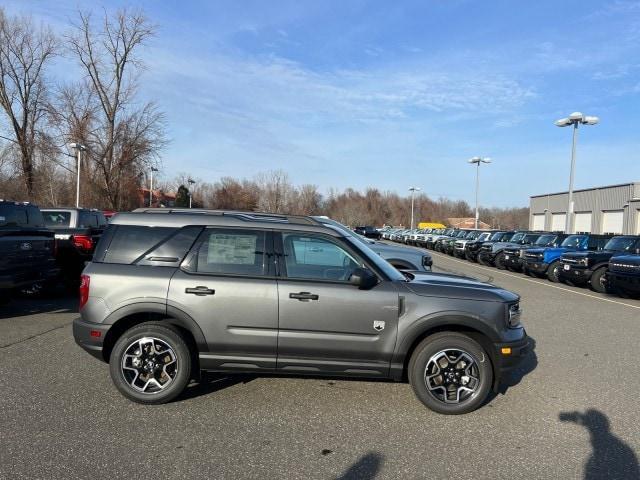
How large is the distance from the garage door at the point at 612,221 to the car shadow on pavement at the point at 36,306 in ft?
157

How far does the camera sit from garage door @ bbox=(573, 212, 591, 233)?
52.2 meters

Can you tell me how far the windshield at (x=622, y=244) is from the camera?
15655mm

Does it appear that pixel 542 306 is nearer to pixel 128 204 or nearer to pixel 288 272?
pixel 288 272

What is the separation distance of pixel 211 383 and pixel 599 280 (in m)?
Result: 13.7

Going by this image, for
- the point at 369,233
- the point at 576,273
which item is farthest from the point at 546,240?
the point at 369,233

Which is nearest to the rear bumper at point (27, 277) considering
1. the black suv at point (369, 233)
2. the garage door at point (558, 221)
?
the black suv at point (369, 233)

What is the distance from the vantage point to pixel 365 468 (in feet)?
12.0

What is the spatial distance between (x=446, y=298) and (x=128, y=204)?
45676 mm

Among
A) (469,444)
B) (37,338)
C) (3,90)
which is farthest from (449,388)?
(3,90)

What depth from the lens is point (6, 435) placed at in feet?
13.1

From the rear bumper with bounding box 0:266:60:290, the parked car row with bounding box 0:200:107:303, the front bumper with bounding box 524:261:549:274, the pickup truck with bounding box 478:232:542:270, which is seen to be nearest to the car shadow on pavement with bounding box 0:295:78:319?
the parked car row with bounding box 0:200:107:303

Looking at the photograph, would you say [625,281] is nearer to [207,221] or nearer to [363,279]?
[363,279]

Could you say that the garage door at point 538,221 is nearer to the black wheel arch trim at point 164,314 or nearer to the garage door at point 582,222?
the garage door at point 582,222

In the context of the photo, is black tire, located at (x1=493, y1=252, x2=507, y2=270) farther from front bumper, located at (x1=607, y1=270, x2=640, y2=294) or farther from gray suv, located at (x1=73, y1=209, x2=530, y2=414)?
gray suv, located at (x1=73, y1=209, x2=530, y2=414)
